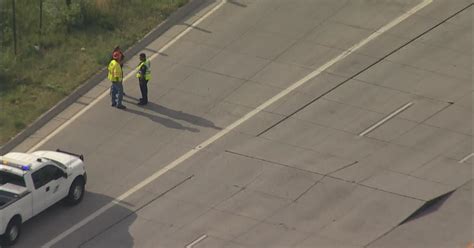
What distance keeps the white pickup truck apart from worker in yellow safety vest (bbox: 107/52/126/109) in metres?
4.09

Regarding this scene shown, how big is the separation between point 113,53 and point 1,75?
3.73 m

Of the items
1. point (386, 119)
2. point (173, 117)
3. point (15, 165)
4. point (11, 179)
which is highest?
point (386, 119)

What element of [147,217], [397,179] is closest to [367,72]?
[397,179]

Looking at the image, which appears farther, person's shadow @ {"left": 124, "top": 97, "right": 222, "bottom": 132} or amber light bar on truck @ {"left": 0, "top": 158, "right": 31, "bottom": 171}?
person's shadow @ {"left": 124, "top": 97, "right": 222, "bottom": 132}

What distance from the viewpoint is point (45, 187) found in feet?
97.0

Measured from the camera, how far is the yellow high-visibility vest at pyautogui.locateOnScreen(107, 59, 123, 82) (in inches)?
1361

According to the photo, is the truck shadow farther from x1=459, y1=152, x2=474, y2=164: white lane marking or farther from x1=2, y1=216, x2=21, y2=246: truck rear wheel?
x1=459, y1=152, x2=474, y2=164: white lane marking

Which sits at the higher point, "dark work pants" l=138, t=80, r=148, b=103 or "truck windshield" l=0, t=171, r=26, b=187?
"dark work pants" l=138, t=80, r=148, b=103

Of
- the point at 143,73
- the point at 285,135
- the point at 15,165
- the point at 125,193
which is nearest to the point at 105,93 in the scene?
the point at 143,73

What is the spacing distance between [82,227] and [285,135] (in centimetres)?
680

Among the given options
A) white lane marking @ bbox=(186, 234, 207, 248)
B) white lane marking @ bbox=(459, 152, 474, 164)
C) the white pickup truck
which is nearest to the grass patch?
the white pickup truck

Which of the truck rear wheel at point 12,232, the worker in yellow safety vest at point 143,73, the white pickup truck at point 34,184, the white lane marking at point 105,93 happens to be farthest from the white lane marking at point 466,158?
the truck rear wheel at point 12,232

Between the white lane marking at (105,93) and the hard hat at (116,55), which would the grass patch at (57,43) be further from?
the hard hat at (116,55)

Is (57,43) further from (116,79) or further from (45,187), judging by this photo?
(45,187)
